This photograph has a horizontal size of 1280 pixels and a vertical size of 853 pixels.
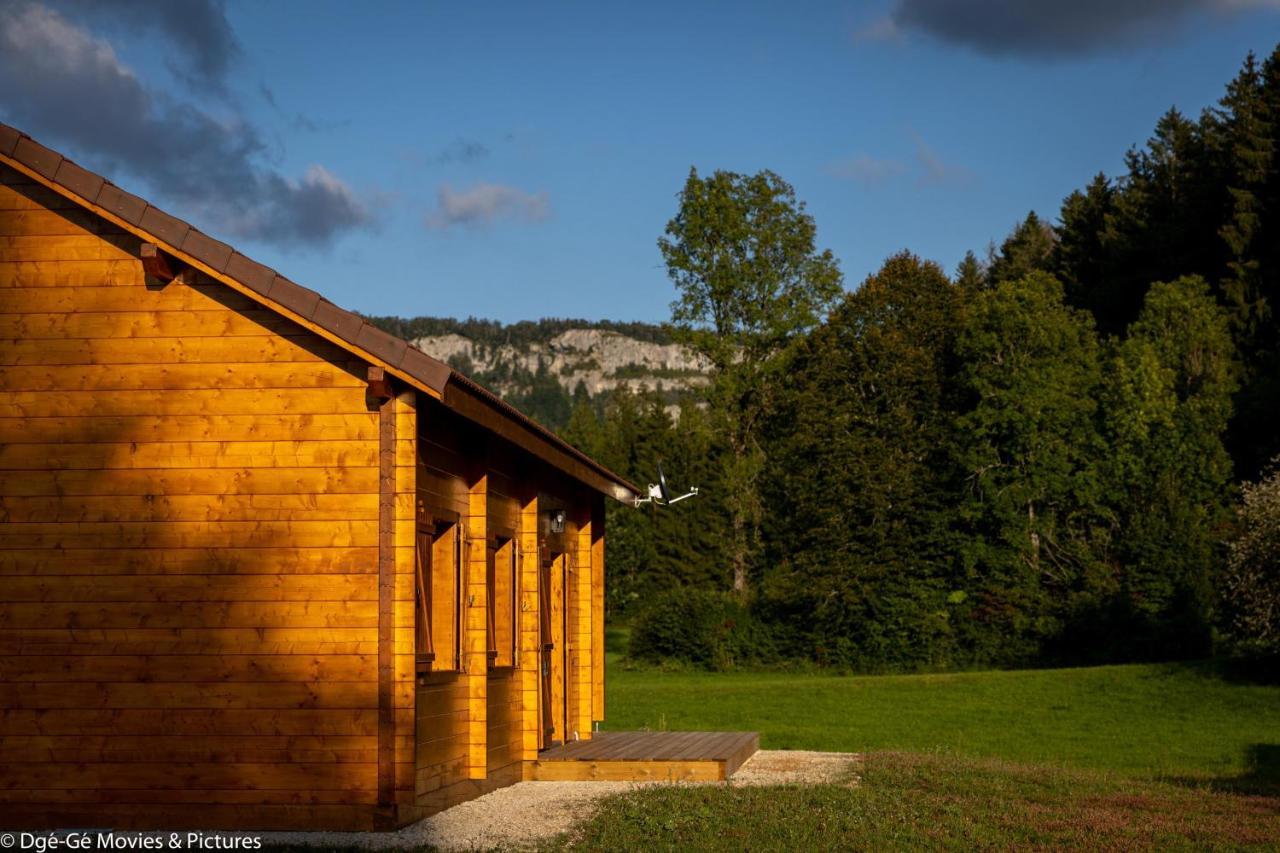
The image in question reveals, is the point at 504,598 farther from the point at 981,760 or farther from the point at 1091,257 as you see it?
the point at 1091,257

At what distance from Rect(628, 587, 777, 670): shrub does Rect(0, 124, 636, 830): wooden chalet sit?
35.3 m

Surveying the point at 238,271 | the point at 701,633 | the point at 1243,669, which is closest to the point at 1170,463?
the point at 1243,669

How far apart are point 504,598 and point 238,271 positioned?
492cm

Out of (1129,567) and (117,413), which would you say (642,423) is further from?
(117,413)

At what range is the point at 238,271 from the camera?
1109 centimetres

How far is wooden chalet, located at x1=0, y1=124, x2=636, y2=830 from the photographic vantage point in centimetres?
1081

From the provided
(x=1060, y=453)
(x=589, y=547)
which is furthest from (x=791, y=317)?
(x=589, y=547)

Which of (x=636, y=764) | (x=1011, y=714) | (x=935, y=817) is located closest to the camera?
(x=935, y=817)

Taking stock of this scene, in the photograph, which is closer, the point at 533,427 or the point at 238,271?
the point at 238,271

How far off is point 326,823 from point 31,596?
2900 mm

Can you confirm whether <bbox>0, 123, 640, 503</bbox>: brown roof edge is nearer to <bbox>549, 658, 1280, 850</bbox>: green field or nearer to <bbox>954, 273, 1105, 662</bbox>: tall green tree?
<bbox>549, 658, 1280, 850</bbox>: green field

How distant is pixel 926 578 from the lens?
Result: 1802 inches

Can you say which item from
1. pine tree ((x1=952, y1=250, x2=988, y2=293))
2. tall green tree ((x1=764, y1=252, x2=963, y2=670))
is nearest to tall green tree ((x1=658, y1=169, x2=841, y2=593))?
tall green tree ((x1=764, y1=252, x2=963, y2=670))

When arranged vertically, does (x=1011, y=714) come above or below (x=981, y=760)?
below
